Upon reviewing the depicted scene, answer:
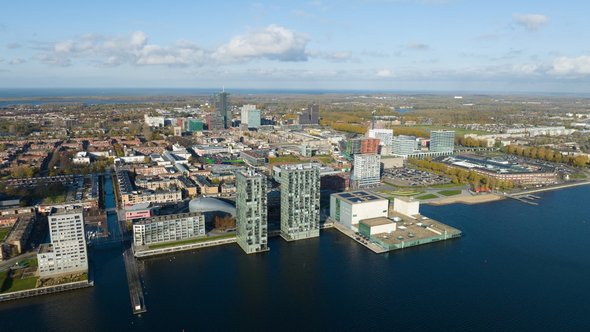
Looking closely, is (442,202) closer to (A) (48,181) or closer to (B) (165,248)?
(B) (165,248)

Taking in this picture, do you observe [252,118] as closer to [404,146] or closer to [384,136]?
[384,136]

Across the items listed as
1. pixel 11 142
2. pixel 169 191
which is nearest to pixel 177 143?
pixel 11 142

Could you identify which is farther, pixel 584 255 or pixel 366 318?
pixel 584 255

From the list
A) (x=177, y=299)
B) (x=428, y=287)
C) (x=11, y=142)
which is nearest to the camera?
(x=177, y=299)

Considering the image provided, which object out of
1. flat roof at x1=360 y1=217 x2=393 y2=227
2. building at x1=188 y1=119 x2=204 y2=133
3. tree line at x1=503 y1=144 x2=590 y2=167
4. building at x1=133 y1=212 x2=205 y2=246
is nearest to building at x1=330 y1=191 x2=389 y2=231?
flat roof at x1=360 y1=217 x2=393 y2=227

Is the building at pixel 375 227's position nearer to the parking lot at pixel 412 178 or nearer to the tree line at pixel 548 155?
the parking lot at pixel 412 178
